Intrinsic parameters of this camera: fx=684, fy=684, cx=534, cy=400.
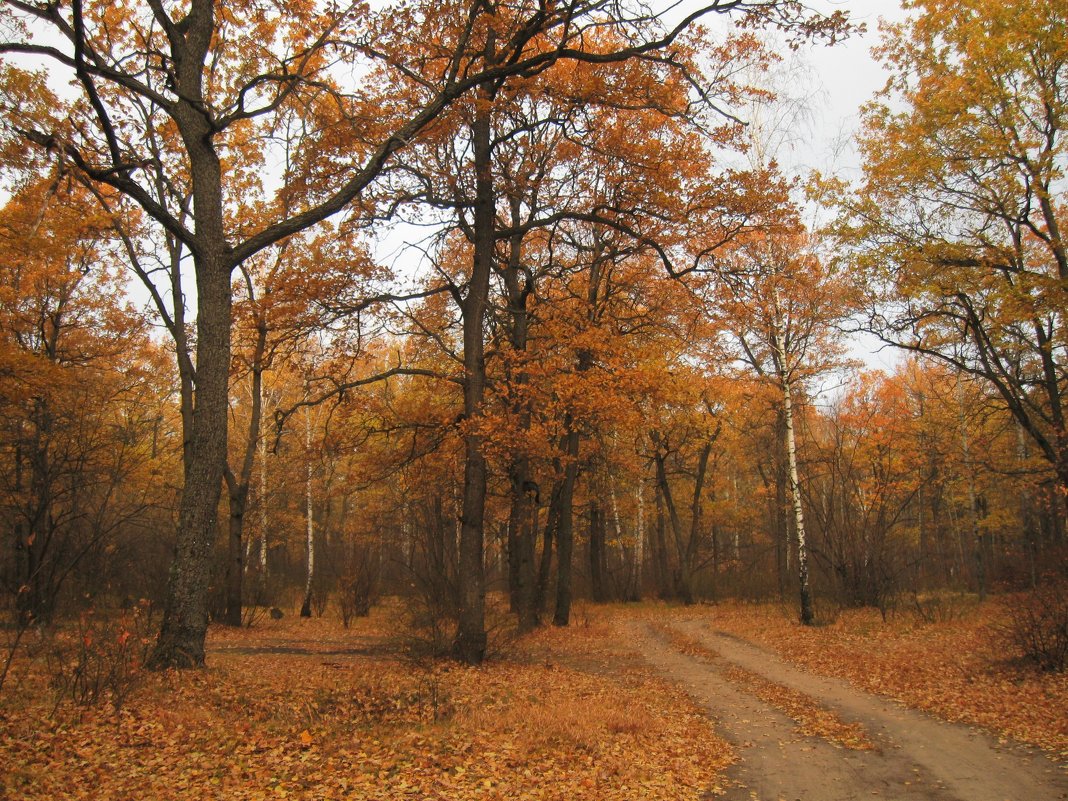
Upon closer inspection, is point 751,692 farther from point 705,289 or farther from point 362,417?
point 362,417

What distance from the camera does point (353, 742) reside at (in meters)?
5.77

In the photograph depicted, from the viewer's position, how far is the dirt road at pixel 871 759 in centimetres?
557

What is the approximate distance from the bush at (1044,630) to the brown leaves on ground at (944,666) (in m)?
0.21

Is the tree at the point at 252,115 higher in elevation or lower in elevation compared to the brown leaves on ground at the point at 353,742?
higher

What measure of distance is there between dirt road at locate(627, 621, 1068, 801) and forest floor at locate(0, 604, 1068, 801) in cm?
3

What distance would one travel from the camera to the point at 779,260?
671 inches

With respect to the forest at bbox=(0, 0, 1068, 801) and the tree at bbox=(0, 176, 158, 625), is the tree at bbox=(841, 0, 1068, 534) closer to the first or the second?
the forest at bbox=(0, 0, 1068, 801)

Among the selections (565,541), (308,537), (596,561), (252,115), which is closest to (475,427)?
(252,115)

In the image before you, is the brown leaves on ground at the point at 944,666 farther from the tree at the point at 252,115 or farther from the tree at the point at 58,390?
the tree at the point at 58,390

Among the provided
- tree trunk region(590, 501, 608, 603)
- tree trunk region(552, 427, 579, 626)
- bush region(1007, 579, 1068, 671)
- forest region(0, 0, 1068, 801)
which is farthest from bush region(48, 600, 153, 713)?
tree trunk region(590, 501, 608, 603)

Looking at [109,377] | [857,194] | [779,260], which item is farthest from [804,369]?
[109,377]

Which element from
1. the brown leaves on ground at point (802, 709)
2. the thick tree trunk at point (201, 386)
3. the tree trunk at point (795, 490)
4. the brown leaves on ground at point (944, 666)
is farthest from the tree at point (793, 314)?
the thick tree trunk at point (201, 386)

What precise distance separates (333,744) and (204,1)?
8995mm

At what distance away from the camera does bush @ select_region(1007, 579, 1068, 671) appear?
876cm
